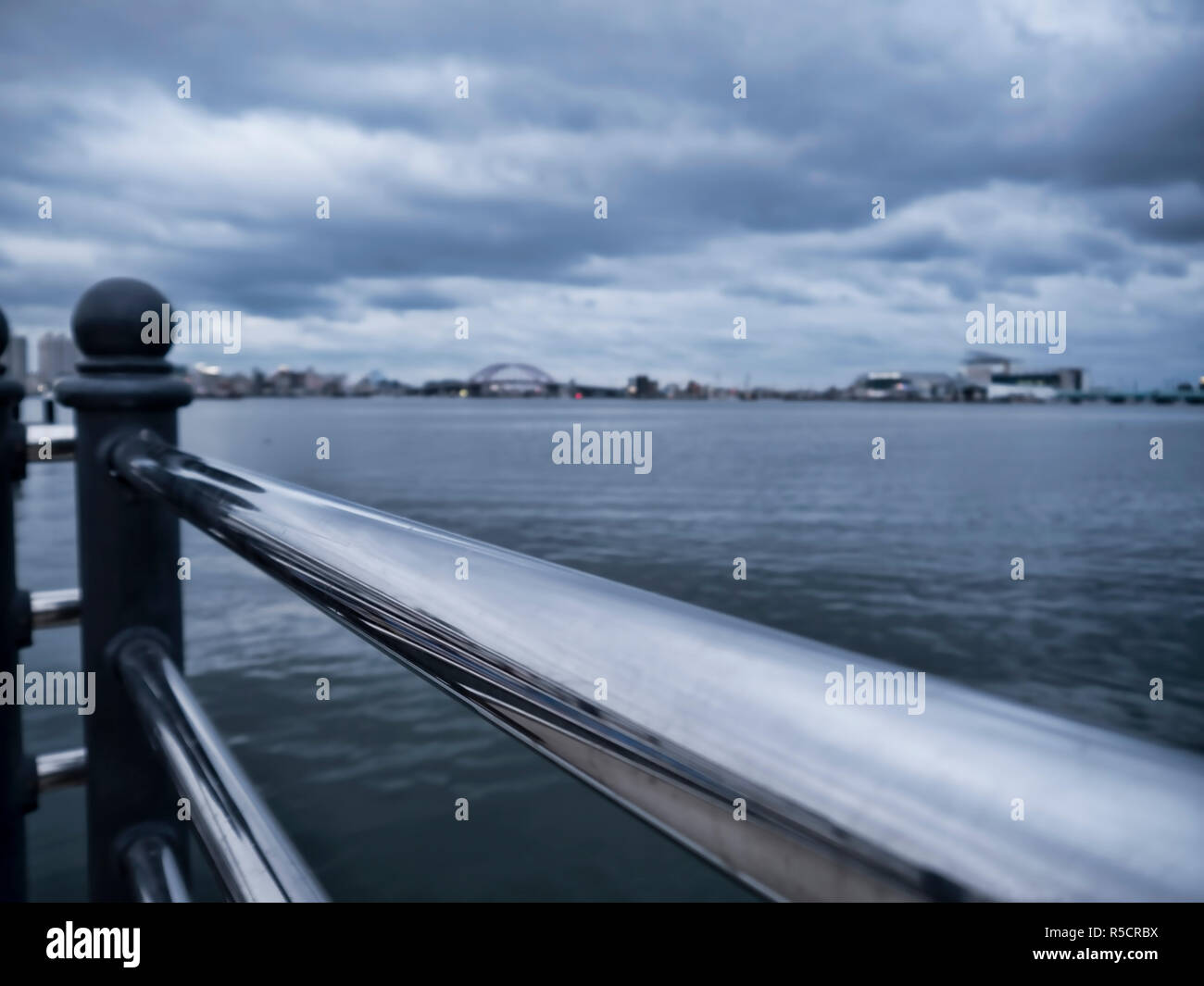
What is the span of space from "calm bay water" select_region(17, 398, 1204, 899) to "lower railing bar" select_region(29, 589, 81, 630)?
112 cm

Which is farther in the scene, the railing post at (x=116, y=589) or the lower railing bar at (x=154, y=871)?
the railing post at (x=116, y=589)

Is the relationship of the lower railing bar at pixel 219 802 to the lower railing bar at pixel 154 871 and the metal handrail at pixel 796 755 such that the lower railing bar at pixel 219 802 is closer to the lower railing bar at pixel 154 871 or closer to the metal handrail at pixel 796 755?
the lower railing bar at pixel 154 871

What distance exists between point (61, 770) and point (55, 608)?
341 millimetres

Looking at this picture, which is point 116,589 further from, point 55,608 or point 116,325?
point 116,325

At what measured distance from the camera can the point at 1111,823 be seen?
0.27 metres

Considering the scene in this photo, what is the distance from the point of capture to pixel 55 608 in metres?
1.96

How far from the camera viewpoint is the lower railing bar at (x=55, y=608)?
6.42 ft

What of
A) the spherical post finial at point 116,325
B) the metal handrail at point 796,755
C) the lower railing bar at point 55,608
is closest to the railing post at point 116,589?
the spherical post finial at point 116,325

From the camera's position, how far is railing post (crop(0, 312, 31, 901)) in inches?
75.2

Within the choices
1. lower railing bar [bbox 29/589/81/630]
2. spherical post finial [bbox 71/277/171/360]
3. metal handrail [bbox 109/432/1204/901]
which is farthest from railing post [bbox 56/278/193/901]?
metal handrail [bbox 109/432/1204/901]

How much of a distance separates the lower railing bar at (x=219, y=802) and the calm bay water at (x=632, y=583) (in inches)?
17.8

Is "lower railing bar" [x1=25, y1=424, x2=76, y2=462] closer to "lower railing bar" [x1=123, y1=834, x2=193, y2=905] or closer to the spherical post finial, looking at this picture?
the spherical post finial
